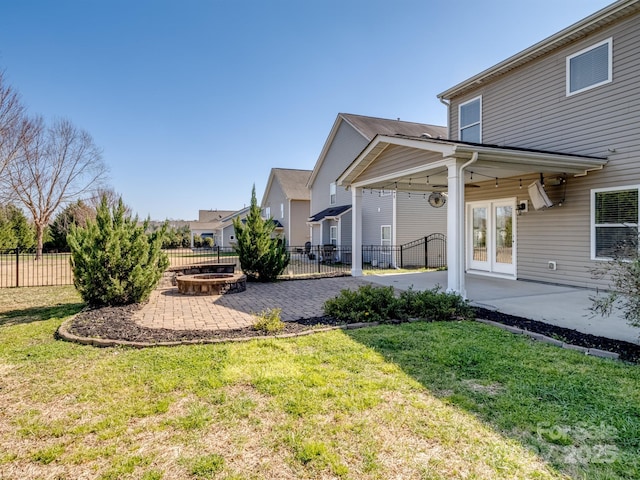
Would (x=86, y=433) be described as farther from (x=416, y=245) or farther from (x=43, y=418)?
(x=416, y=245)

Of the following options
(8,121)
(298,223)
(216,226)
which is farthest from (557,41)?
(216,226)

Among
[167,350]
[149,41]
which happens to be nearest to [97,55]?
[149,41]

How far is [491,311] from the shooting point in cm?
653

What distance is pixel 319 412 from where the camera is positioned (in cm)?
294

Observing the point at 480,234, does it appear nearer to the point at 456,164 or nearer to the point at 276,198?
the point at 456,164

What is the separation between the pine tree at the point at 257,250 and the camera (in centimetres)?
1120

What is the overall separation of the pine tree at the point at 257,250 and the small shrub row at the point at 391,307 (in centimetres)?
514

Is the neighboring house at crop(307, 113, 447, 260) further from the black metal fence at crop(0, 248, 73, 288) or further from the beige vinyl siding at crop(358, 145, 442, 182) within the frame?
the black metal fence at crop(0, 248, 73, 288)

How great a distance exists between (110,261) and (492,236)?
1046cm

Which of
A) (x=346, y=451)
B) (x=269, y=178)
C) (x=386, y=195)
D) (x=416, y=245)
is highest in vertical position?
(x=269, y=178)

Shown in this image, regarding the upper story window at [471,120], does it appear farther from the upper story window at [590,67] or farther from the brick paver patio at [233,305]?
the brick paver patio at [233,305]

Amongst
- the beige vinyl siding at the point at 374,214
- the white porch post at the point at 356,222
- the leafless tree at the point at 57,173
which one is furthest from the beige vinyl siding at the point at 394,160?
the leafless tree at the point at 57,173

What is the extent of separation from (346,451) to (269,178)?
2896 centimetres

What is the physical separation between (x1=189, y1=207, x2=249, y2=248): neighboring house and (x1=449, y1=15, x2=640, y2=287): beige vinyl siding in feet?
96.9
